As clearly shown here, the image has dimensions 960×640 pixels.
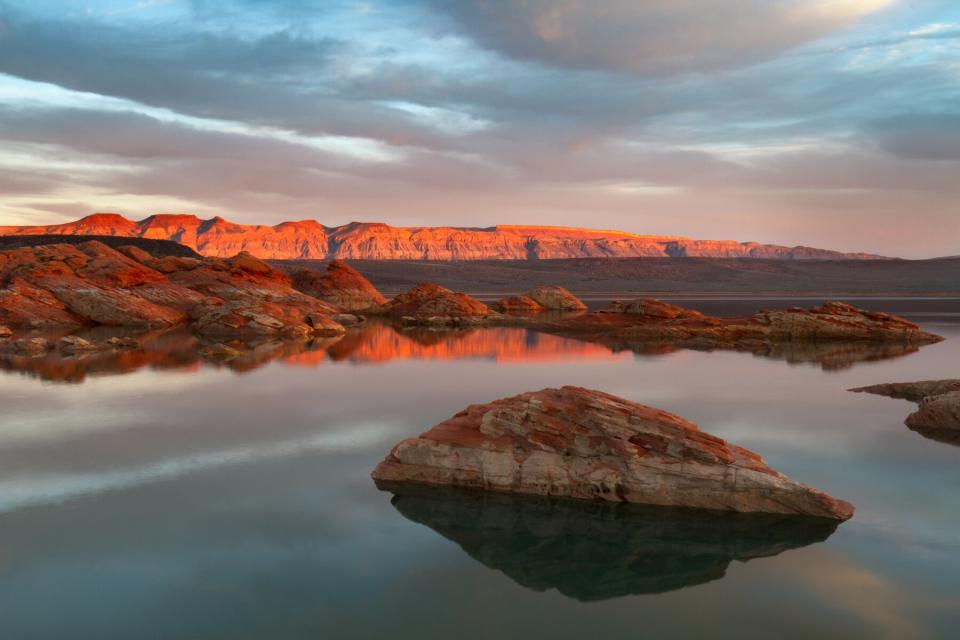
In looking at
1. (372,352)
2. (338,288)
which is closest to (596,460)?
(372,352)

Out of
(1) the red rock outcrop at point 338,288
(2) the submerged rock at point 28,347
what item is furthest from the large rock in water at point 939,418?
(1) the red rock outcrop at point 338,288

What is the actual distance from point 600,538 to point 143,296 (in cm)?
3371

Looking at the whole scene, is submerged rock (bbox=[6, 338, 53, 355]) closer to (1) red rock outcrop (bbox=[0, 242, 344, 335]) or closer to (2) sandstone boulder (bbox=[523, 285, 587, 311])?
(1) red rock outcrop (bbox=[0, 242, 344, 335])

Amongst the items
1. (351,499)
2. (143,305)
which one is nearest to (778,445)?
(351,499)

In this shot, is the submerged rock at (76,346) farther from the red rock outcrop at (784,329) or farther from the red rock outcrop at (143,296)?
the red rock outcrop at (784,329)

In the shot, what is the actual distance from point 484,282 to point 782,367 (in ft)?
282

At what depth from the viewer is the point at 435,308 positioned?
4334 centimetres

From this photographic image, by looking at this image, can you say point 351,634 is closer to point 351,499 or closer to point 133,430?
point 351,499

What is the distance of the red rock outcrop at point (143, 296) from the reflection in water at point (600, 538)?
24025 mm

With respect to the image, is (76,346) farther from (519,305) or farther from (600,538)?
(519,305)

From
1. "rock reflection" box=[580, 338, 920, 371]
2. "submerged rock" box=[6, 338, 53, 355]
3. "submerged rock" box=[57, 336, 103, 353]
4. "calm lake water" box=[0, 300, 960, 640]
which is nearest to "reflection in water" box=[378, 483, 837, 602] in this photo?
"calm lake water" box=[0, 300, 960, 640]

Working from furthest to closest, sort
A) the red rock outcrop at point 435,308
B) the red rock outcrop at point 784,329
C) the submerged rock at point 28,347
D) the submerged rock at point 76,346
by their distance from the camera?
1. the red rock outcrop at point 435,308
2. the red rock outcrop at point 784,329
3. the submerged rock at point 76,346
4. the submerged rock at point 28,347

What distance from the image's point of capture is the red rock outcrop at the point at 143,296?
31.5 m

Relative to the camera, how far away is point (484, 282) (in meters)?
108
